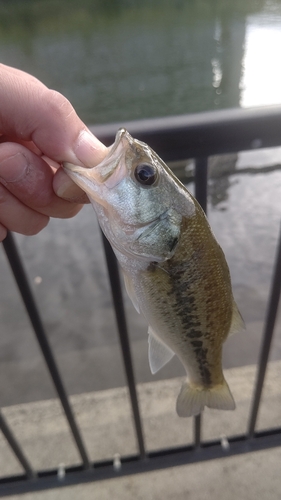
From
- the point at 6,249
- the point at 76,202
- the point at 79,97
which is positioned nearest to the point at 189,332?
the point at 76,202

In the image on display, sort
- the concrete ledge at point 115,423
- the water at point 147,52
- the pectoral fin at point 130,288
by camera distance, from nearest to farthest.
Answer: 1. the pectoral fin at point 130,288
2. the concrete ledge at point 115,423
3. the water at point 147,52

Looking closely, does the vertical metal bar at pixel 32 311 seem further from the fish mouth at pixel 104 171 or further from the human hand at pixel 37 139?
the fish mouth at pixel 104 171

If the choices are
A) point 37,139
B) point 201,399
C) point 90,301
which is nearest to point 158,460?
point 201,399

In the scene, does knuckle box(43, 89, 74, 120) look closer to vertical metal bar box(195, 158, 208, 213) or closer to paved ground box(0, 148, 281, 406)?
vertical metal bar box(195, 158, 208, 213)

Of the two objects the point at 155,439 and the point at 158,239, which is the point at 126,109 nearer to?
the point at 155,439

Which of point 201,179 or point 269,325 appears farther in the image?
point 269,325

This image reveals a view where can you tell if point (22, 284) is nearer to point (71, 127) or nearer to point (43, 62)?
point (71, 127)

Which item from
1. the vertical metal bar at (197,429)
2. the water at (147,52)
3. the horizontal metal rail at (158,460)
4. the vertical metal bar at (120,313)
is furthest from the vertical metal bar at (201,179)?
the water at (147,52)
